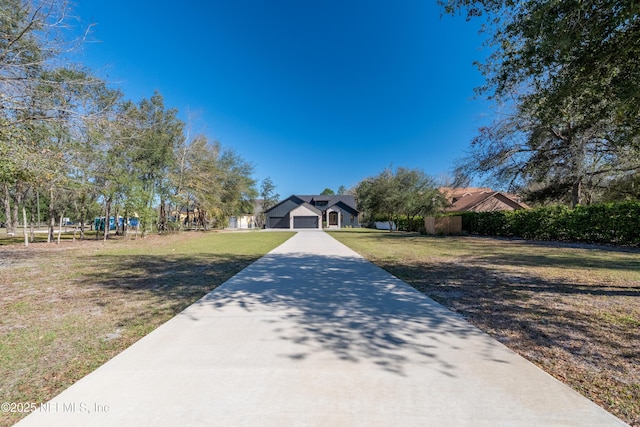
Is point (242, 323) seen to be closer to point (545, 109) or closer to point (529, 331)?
point (529, 331)

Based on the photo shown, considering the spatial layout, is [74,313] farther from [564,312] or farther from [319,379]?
[564,312]

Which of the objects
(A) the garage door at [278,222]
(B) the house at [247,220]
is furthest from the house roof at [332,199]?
(B) the house at [247,220]

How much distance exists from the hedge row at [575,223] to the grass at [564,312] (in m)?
6.17

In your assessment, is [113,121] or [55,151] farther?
[55,151]

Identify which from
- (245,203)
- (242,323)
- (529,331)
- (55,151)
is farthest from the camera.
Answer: (245,203)

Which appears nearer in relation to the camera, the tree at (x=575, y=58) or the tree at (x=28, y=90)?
the tree at (x=575, y=58)

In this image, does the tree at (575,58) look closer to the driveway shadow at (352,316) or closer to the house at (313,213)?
the driveway shadow at (352,316)

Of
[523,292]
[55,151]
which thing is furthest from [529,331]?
[55,151]

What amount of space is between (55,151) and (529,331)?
1245 cm

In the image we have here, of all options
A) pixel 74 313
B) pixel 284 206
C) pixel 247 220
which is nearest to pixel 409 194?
pixel 284 206

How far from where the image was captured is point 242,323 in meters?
A: 3.93

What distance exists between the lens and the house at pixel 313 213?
45.6 m

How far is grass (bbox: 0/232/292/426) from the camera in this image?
2.67 m

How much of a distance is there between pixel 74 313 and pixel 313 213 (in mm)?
41169
